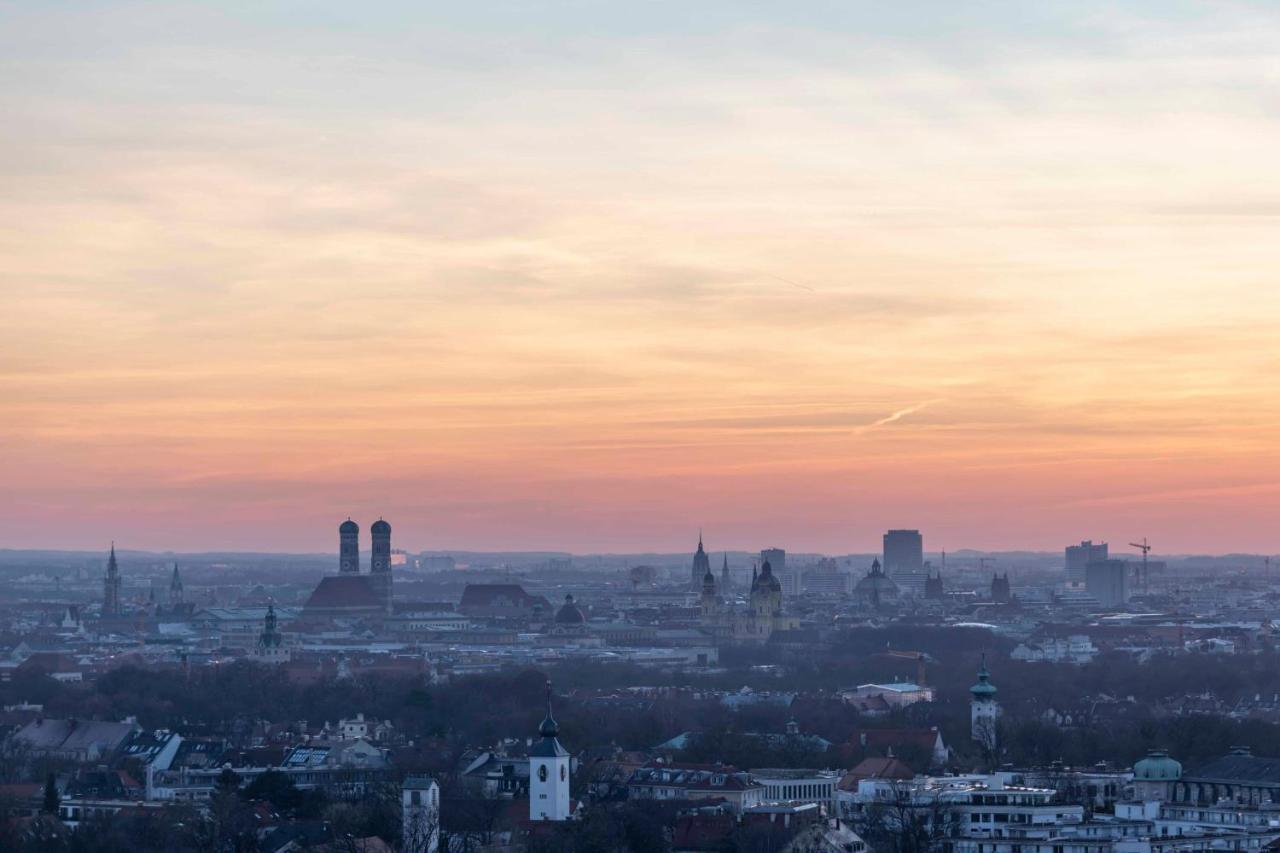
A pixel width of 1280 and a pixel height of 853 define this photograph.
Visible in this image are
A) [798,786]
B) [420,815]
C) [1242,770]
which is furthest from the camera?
[798,786]

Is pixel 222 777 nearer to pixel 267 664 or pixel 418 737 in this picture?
pixel 418 737

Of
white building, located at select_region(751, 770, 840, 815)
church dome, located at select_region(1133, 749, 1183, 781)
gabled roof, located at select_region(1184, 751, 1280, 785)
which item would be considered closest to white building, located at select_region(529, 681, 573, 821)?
white building, located at select_region(751, 770, 840, 815)

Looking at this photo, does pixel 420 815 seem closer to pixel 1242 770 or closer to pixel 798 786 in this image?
pixel 798 786

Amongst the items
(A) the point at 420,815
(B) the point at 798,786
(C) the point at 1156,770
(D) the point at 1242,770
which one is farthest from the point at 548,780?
(D) the point at 1242,770

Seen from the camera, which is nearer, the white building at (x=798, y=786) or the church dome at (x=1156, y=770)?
the church dome at (x=1156, y=770)

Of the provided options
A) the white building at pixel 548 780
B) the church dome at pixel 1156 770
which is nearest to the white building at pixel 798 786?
the white building at pixel 548 780

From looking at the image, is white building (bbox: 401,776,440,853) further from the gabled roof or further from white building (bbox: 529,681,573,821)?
the gabled roof

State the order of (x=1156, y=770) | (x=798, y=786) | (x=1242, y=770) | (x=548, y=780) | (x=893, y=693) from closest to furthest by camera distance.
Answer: (x=548, y=780) → (x=1156, y=770) → (x=1242, y=770) → (x=798, y=786) → (x=893, y=693)

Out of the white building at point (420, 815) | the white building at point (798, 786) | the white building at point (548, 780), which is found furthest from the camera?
the white building at point (798, 786)

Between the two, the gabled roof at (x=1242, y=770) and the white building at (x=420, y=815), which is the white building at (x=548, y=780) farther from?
the gabled roof at (x=1242, y=770)

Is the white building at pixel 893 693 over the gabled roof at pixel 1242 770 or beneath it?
over

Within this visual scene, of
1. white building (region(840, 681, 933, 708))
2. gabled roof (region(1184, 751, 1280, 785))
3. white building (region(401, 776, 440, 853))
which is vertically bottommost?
white building (region(401, 776, 440, 853))
